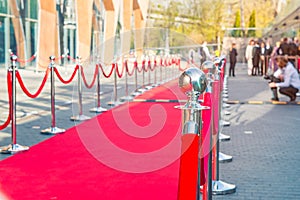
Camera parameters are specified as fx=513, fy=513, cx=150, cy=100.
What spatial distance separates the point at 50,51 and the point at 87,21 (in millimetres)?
2835

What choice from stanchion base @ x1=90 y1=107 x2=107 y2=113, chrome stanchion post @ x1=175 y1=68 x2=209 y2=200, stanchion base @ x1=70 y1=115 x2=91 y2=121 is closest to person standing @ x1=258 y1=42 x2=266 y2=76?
stanchion base @ x1=90 y1=107 x2=107 y2=113

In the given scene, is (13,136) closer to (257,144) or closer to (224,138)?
(224,138)

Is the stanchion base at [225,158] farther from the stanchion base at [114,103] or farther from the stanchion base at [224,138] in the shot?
the stanchion base at [114,103]

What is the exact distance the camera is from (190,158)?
2973mm

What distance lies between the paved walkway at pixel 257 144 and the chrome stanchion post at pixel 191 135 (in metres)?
2.51

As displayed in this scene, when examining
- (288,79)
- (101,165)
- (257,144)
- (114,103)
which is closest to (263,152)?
(257,144)

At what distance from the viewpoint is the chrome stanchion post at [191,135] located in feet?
9.60

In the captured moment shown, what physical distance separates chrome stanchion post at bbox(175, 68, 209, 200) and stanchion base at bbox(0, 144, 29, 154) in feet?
15.5

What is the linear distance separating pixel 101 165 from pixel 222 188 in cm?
175

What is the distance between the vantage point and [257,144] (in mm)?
8414

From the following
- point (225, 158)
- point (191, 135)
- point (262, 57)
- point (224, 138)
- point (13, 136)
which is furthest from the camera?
point (262, 57)

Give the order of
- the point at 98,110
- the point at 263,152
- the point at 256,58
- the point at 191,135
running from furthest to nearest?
1. the point at 256,58
2. the point at 98,110
3. the point at 263,152
4. the point at 191,135

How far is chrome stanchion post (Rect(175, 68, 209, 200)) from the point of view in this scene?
293 cm

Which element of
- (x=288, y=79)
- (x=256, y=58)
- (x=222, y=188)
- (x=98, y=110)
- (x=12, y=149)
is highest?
(x=256, y=58)
